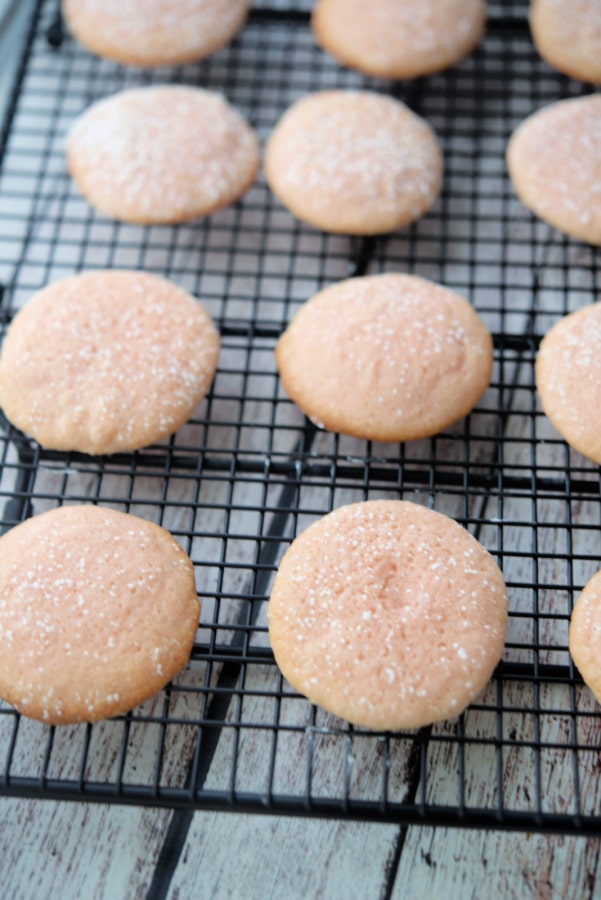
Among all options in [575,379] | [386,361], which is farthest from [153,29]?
[575,379]

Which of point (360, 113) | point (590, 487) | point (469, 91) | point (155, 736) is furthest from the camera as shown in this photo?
point (469, 91)

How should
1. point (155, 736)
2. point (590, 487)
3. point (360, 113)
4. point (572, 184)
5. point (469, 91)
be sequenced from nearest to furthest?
1. point (155, 736)
2. point (590, 487)
3. point (572, 184)
4. point (360, 113)
5. point (469, 91)

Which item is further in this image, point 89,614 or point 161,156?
point 161,156

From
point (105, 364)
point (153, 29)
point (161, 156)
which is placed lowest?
point (105, 364)

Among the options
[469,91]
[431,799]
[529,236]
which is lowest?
[431,799]

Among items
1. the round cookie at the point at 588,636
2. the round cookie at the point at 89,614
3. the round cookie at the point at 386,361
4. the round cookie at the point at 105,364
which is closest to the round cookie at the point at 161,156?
the round cookie at the point at 105,364

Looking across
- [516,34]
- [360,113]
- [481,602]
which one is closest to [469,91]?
[516,34]

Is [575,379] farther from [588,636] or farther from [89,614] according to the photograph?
[89,614]

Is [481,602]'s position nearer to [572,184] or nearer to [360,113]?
[572,184]
